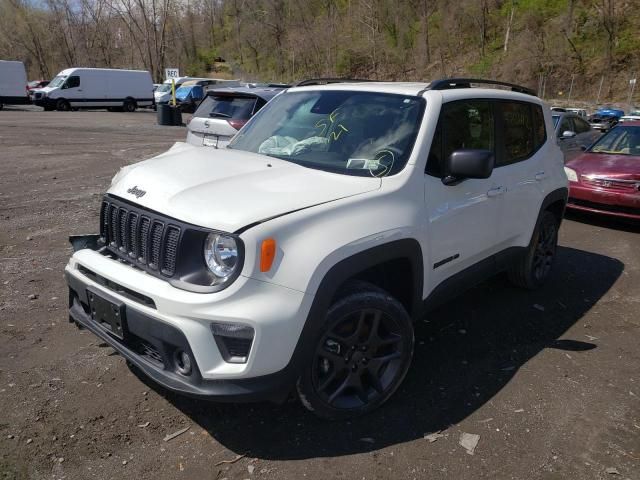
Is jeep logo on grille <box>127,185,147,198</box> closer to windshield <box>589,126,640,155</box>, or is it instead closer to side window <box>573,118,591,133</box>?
windshield <box>589,126,640,155</box>

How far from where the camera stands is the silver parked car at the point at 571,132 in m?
10.1

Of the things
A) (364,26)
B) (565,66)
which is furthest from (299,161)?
(364,26)

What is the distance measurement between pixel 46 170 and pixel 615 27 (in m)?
41.6

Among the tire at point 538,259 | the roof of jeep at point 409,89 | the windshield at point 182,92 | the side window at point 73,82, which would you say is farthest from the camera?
the windshield at point 182,92

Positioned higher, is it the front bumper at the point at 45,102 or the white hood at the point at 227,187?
the white hood at the point at 227,187

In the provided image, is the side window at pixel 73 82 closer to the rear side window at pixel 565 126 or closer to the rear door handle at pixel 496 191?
the rear side window at pixel 565 126

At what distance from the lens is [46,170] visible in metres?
10.3

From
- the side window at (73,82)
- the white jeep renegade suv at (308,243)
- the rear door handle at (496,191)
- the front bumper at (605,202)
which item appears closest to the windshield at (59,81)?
the side window at (73,82)

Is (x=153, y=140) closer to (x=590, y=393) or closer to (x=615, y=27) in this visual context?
(x=590, y=393)

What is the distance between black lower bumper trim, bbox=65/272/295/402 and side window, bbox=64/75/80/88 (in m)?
31.8

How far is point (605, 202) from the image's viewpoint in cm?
744

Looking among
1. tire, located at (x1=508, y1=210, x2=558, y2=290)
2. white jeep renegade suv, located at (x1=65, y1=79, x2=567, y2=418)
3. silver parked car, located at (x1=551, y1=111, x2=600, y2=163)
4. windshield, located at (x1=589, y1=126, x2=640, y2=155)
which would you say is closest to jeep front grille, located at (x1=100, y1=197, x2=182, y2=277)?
white jeep renegade suv, located at (x1=65, y1=79, x2=567, y2=418)

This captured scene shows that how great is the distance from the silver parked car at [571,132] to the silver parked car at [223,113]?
548 centimetres

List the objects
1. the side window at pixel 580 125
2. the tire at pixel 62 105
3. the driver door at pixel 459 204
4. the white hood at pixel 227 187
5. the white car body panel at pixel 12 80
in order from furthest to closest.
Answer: the tire at pixel 62 105 → the white car body panel at pixel 12 80 → the side window at pixel 580 125 → the driver door at pixel 459 204 → the white hood at pixel 227 187
